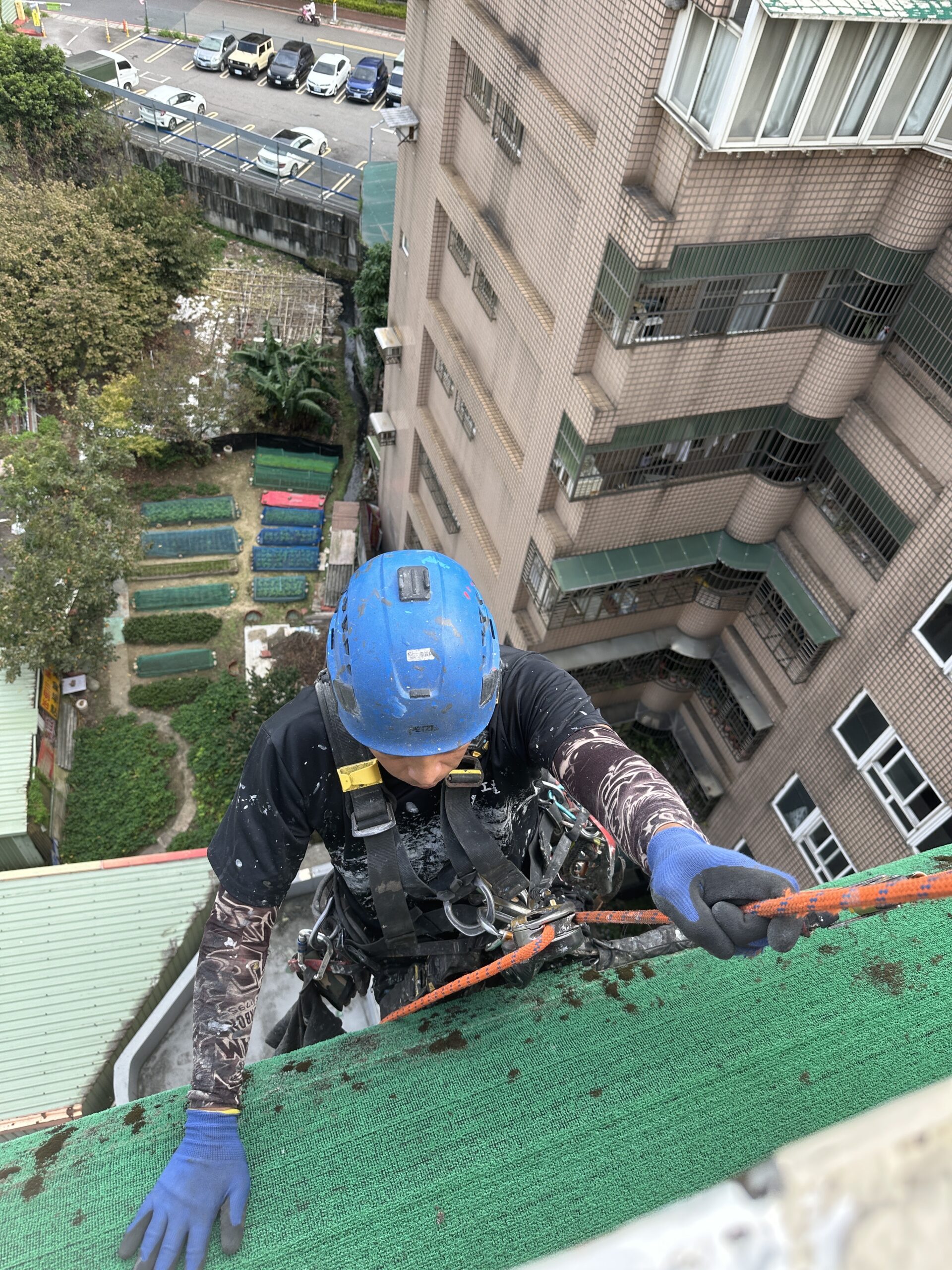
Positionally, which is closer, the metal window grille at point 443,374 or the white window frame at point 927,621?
the white window frame at point 927,621

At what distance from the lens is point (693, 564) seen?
40.5 ft

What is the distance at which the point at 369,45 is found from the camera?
38.7 meters

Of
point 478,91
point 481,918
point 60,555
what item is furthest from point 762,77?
point 60,555

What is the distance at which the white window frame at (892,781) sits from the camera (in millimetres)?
9656

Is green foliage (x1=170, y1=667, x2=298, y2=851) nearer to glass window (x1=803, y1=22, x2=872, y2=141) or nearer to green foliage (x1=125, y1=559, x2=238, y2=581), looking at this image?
green foliage (x1=125, y1=559, x2=238, y2=581)

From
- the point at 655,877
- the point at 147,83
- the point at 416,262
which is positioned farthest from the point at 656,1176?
the point at 147,83

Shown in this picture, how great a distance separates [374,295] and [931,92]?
1902 cm

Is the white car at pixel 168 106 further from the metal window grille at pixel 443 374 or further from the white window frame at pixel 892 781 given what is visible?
the white window frame at pixel 892 781

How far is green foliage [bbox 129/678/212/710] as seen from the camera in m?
19.5

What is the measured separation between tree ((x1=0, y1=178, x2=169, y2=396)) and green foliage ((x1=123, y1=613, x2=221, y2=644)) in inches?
318

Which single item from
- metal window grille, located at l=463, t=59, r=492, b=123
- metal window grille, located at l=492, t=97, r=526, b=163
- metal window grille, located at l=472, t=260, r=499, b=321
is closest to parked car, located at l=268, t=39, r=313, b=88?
metal window grille, located at l=463, t=59, r=492, b=123

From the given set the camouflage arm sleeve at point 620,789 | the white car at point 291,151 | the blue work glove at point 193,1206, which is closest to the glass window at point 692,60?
the camouflage arm sleeve at point 620,789

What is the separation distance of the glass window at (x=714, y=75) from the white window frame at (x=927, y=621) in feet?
17.8

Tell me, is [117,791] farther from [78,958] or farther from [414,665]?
[414,665]
